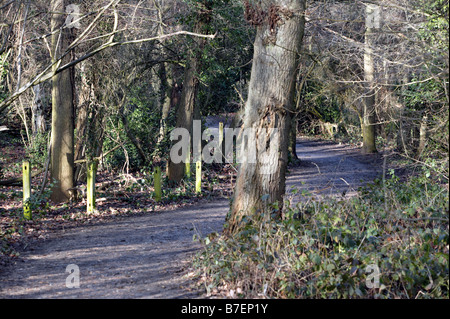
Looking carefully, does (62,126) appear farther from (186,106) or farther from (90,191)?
(186,106)

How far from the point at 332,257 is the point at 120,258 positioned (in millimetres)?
3653

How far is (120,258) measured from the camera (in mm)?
8227

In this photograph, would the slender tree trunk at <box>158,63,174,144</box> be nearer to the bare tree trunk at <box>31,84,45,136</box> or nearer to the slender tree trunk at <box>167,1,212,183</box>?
the slender tree trunk at <box>167,1,212,183</box>

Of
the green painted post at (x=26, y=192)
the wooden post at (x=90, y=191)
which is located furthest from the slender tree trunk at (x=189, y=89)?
the green painted post at (x=26, y=192)

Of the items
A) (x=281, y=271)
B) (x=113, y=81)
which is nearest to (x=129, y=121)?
(x=113, y=81)

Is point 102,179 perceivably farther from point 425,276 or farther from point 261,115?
point 425,276

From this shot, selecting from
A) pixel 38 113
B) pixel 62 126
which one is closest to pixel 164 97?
pixel 38 113

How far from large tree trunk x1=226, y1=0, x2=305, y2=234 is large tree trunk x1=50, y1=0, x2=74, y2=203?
247 inches

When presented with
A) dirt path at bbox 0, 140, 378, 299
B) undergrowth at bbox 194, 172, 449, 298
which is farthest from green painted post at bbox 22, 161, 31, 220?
undergrowth at bbox 194, 172, 449, 298

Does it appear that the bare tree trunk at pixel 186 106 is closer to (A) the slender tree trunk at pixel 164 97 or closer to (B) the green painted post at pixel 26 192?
(A) the slender tree trunk at pixel 164 97

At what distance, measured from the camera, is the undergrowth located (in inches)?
220

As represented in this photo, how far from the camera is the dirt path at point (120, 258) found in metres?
6.50
